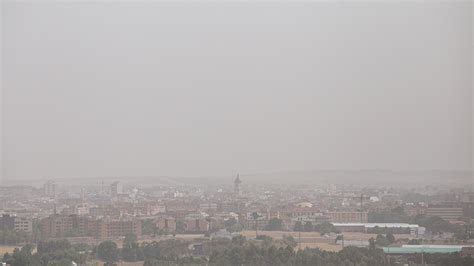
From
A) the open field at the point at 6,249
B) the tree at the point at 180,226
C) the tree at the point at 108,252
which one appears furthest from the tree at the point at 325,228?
the open field at the point at 6,249

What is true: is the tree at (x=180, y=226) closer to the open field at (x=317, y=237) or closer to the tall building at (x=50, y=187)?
the open field at (x=317, y=237)

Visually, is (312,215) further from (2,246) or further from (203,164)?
(2,246)

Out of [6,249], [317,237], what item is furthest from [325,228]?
[6,249]

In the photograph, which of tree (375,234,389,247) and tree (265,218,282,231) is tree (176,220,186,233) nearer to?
tree (265,218,282,231)

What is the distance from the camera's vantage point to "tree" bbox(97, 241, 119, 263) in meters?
3.88

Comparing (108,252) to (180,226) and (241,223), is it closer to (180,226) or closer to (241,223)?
(180,226)

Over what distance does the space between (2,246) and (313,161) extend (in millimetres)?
1979

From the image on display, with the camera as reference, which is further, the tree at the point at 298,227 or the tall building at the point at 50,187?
the tall building at the point at 50,187

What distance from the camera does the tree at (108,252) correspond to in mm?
3877

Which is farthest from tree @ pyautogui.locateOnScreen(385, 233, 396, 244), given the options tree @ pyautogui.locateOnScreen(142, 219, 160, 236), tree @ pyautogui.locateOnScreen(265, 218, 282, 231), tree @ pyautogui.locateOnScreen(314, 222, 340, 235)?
tree @ pyautogui.locateOnScreen(142, 219, 160, 236)

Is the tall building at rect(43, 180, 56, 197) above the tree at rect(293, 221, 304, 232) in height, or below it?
above

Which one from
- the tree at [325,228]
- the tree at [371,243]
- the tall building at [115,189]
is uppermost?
the tall building at [115,189]

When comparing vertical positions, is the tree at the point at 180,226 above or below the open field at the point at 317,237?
above

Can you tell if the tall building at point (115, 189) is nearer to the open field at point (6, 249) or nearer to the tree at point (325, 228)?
the open field at point (6, 249)
